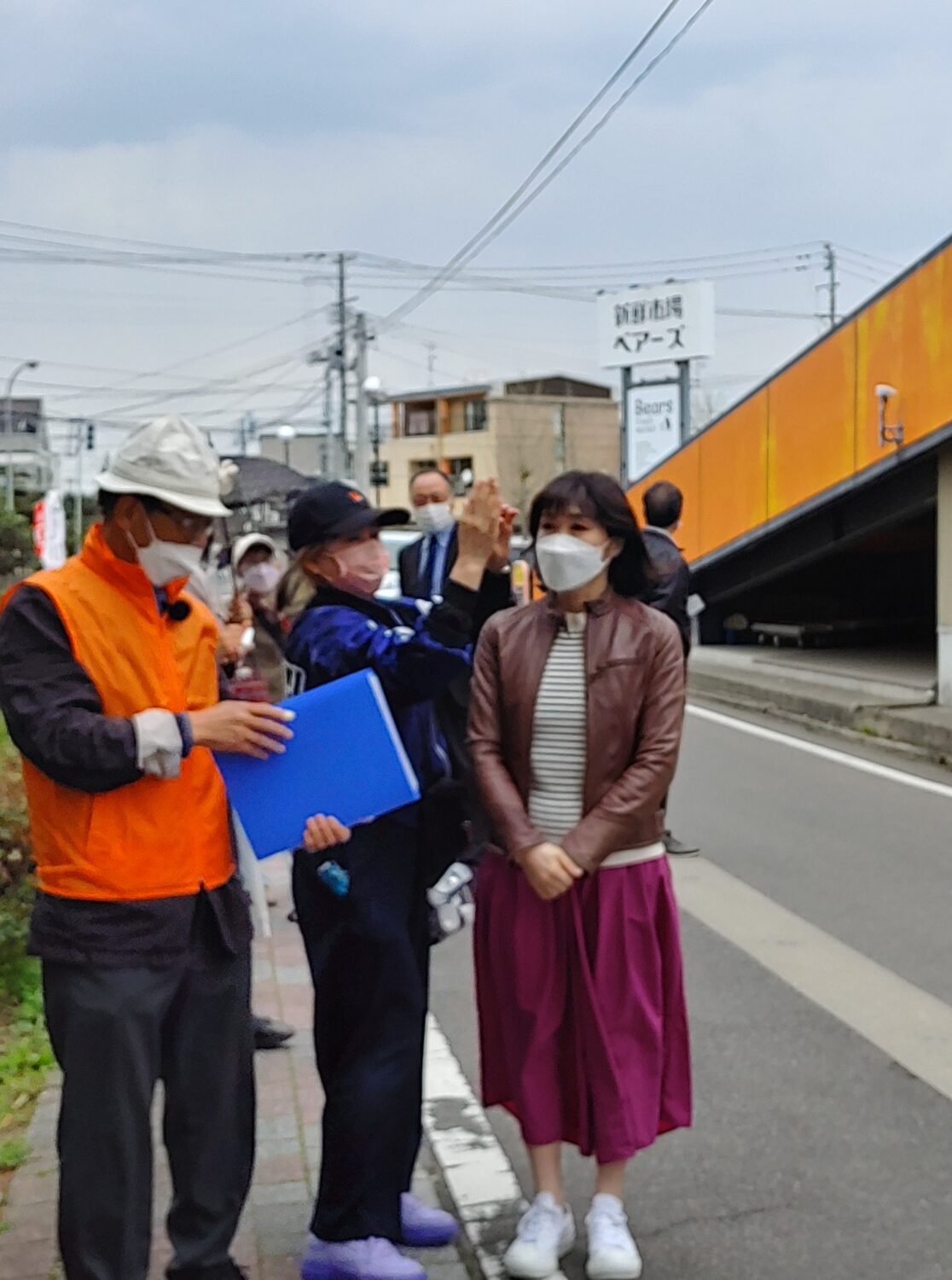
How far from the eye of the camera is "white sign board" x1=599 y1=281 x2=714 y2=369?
40.0 m

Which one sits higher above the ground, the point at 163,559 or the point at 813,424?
the point at 813,424

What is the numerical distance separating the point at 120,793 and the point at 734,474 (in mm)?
15772

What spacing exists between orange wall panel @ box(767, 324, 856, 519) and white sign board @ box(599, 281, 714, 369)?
947 inches

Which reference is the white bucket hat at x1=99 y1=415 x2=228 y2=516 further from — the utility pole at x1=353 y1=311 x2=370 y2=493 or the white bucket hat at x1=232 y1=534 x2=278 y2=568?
the utility pole at x1=353 y1=311 x2=370 y2=493

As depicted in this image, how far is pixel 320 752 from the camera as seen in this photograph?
2.99 meters

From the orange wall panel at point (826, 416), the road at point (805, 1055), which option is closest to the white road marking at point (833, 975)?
the road at point (805, 1055)

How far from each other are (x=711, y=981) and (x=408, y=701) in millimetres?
2897

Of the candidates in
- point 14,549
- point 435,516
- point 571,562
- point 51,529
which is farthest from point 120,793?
point 14,549

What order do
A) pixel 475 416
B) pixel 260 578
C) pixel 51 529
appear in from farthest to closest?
pixel 475 416, pixel 51 529, pixel 260 578

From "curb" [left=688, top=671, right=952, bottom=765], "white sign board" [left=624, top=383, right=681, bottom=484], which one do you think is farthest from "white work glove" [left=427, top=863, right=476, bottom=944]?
"white sign board" [left=624, top=383, right=681, bottom=484]

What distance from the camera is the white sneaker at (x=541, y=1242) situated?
337 cm

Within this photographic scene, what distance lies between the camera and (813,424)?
50.8 feet

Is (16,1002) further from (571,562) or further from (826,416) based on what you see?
(826,416)

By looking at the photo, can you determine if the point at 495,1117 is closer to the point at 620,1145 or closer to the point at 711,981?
the point at 620,1145
